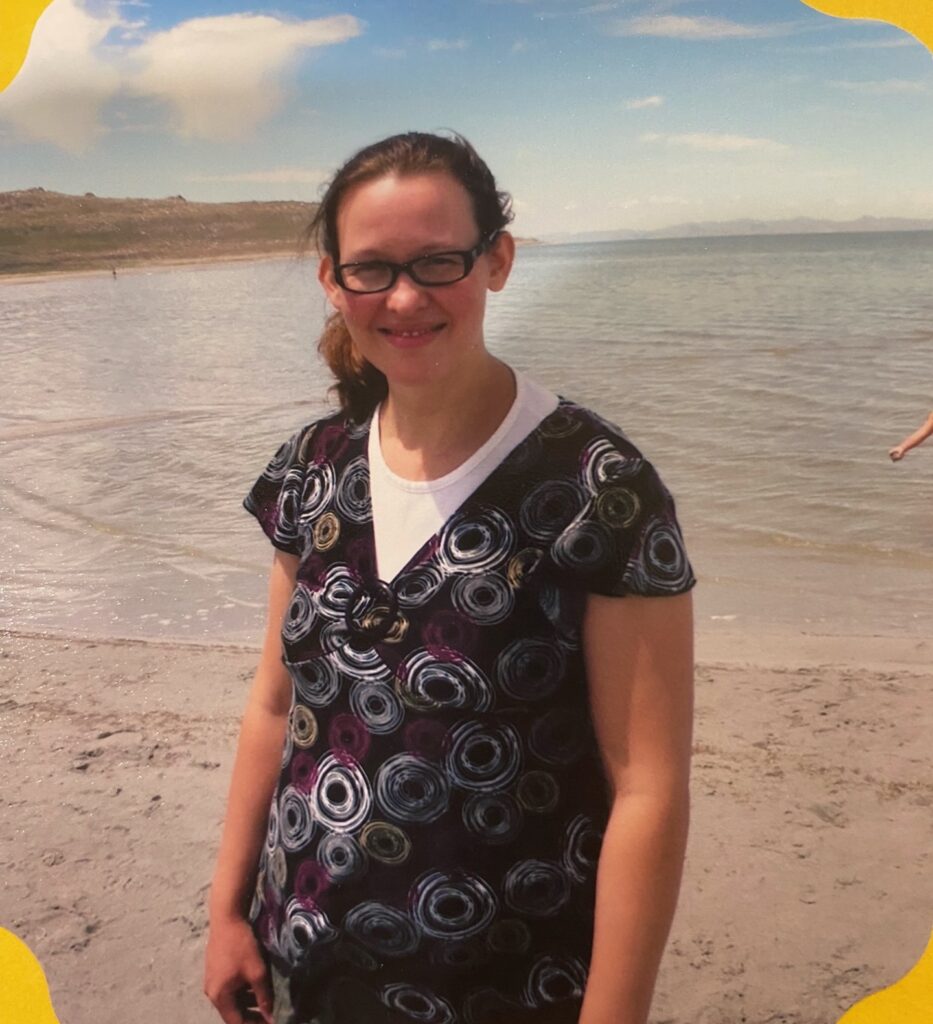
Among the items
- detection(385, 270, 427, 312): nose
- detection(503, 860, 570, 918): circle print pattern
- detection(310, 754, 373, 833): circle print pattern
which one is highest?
detection(385, 270, 427, 312): nose

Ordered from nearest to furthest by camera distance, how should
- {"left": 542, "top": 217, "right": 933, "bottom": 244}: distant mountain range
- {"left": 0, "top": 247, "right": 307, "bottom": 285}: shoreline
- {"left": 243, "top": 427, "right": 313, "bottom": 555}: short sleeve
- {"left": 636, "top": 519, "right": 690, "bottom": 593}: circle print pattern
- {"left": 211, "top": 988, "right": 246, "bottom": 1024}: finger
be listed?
{"left": 636, "top": 519, "right": 690, "bottom": 593}: circle print pattern
{"left": 243, "top": 427, "right": 313, "bottom": 555}: short sleeve
{"left": 211, "top": 988, "right": 246, "bottom": 1024}: finger
{"left": 542, "top": 217, "right": 933, "bottom": 244}: distant mountain range
{"left": 0, "top": 247, "right": 307, "bottom": 285}: shoreline

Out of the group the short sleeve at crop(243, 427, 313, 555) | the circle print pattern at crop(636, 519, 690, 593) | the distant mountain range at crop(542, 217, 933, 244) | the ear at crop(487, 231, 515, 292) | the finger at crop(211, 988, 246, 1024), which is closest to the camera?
the circle print pattern at crop(636, 519, 690, 593)

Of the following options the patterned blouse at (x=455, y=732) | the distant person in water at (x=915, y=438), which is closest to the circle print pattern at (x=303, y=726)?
the patterned blouse at (x=455, y=732)

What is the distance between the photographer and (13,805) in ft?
5.03

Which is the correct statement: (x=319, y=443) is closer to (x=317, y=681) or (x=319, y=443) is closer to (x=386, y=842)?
(x=317, y=681)

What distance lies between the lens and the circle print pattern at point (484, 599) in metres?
0.92

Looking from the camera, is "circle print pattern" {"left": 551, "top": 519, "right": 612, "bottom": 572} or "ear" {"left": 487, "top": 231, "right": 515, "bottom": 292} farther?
"ear" {"left": 487, "top": 231, "right": 515, "bottom": 292}

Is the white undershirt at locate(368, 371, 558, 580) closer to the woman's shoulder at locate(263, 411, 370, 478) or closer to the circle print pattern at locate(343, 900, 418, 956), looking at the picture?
the woman's shoulder at locate(263, 411, 370, 478)

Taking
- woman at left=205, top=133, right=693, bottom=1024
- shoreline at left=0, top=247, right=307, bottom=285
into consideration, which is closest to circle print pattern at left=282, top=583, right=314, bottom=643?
woman at left=205, top=133, right=693, bottom=1024

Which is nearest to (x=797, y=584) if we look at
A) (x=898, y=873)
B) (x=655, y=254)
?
(x=898, y=873)

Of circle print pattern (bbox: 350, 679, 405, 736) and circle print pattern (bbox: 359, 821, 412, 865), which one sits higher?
circle print pattern (bbox: 350, 679, 405, 736)

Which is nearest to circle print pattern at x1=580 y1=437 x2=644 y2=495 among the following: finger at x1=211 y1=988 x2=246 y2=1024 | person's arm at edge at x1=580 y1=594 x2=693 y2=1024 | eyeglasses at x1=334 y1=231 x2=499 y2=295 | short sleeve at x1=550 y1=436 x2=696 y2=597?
short sleeve at x1=550 y1=436 x2=696 y2=597

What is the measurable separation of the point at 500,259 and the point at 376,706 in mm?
450

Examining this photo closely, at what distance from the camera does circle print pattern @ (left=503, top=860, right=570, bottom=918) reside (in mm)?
998
